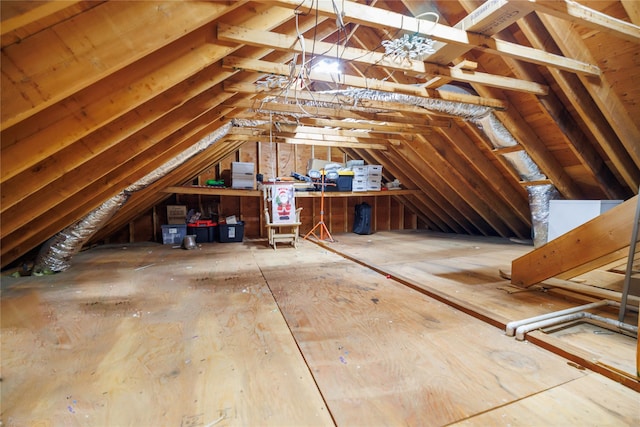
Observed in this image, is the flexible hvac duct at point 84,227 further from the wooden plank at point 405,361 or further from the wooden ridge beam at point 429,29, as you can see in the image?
the wooden ridge beam at point 429,29

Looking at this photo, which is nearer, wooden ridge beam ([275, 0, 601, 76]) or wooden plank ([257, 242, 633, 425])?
wooden plank ([257, 242, 633, 425])

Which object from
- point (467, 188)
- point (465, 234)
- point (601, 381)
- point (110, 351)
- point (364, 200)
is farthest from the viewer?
point (364, 200)

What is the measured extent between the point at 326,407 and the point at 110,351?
49.5 inches

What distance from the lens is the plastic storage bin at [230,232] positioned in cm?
550

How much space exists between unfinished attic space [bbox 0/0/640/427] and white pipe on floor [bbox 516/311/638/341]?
0.02 metres

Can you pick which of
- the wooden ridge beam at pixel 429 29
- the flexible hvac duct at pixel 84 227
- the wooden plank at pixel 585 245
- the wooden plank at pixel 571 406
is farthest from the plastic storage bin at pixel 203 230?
the wooden plank at pixel 571 406

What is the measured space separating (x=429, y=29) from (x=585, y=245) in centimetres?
169

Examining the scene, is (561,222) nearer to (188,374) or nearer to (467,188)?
(467,188)

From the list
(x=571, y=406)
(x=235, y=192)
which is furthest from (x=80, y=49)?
(x=235, y=192)

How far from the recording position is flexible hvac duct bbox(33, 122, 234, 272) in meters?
3.11

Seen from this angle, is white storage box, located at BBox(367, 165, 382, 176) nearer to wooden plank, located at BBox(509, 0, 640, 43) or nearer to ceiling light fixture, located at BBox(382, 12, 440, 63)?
A: ceiling light fixture, located at BBox(382, 12, 440, 63)

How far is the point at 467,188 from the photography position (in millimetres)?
4809

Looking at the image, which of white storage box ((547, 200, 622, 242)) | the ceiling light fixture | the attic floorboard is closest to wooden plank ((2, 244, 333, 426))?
the attic floorboard

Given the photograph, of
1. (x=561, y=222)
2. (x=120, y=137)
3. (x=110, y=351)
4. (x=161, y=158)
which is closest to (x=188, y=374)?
(x=110, y=351)
